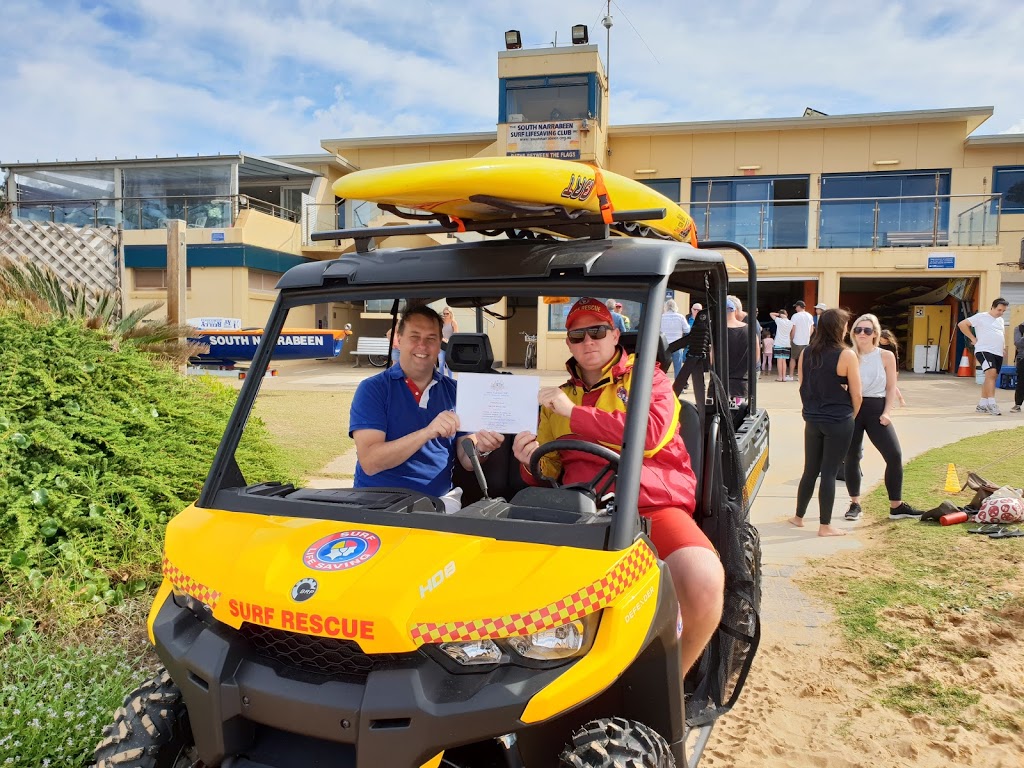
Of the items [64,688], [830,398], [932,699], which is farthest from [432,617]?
[830,398]

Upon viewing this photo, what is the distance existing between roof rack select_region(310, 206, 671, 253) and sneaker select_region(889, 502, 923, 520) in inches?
187

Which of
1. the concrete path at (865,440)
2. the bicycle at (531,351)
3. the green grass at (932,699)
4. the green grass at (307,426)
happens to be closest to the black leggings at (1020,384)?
the concrete path at (865,440)

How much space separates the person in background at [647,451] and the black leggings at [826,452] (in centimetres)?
355

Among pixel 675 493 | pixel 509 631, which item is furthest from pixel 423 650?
pixel 675 493

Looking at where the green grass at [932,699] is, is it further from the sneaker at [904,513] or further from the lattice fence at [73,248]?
the lattice fence at [73,248]

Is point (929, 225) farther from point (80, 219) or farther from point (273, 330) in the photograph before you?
point (80, 219)

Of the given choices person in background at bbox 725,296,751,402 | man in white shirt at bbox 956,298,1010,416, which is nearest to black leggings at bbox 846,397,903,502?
person in background at bbox 725,296,751,402

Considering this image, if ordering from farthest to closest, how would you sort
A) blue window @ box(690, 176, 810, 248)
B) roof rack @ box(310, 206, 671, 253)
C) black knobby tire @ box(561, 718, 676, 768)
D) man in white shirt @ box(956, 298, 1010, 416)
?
blue window @ box(690, 176, 810, 248) < man in white shirt @ box(956, 298, 1010, 416) < roof rack @ box(310, 206, 671, 253) < black knobby tire @ box(561, 718, 676, 768)

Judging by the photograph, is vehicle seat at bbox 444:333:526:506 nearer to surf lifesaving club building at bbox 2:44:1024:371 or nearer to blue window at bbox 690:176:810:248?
surf lifesaving club building at bbox 2:44:1024:371

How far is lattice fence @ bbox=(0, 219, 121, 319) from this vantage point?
345 inches

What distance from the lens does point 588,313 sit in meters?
3.04

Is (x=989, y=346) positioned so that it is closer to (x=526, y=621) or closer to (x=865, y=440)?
(x=865, y=440)

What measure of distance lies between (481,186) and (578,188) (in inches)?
16.9

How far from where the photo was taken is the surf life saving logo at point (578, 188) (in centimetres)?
254
